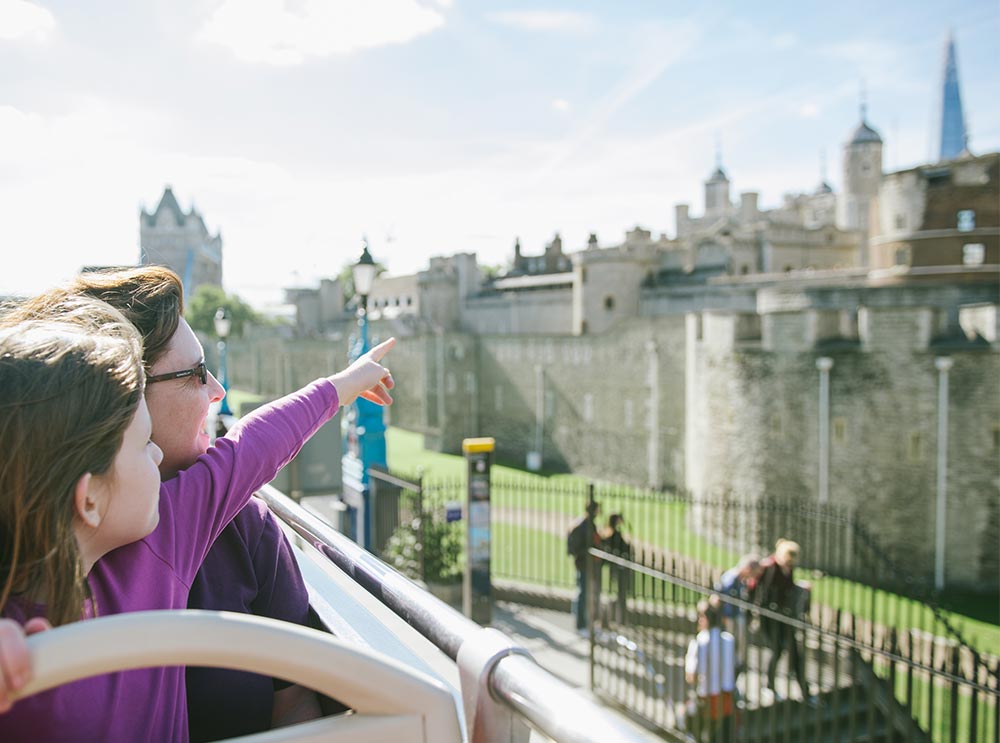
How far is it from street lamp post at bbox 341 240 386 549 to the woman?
7.05 meters

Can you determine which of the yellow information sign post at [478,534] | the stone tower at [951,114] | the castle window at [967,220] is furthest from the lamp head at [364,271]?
the stone tower at [951,114]

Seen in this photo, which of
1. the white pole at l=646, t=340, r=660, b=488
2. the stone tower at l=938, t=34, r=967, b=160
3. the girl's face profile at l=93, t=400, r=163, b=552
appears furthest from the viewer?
the stone tower at l=938, t=34, r=967, b=160

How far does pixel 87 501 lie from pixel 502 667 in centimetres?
63

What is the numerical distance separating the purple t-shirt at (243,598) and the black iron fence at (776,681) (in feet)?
14.1

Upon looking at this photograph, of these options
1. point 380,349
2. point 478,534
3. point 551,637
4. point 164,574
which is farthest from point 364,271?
point 164,574

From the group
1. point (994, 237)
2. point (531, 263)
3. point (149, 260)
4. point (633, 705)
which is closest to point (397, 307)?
point (531, 263)

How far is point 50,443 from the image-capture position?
1.03 m

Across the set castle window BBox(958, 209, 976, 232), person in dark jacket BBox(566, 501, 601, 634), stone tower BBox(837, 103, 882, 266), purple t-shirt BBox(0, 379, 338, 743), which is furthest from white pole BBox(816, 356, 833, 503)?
stone tower BBox(837, 103, 882, 266)

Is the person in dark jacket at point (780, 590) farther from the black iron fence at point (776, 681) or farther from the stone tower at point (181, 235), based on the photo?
the stone tower at point (181, 235)

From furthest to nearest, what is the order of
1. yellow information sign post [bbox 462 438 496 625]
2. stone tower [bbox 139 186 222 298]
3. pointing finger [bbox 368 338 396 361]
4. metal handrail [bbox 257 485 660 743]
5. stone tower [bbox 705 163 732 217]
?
stone tower [bbox 705 163 732 217]
stone tower [bbox 139 186 222 298]
yellow information sign post [bbox 462 438 496 625]
pointing finger [bbox 368 338 396 361]
metal handrail [bbox 257 485 660 743]

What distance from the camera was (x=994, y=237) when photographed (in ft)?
67.3

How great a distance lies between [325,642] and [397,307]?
4662 centimetres

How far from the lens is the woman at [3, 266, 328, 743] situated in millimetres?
1479

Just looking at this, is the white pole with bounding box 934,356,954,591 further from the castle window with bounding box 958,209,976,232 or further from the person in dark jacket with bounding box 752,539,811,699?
the castle window with bounding box 958,209,976,232
